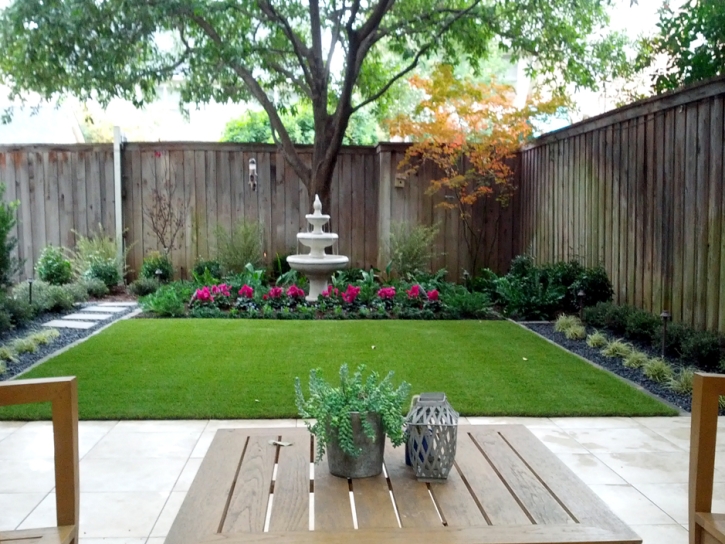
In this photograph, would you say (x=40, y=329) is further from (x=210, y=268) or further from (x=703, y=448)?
(x=703, y=448)

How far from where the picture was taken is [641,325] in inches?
227

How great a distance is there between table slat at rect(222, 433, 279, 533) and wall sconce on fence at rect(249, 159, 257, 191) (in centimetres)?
775

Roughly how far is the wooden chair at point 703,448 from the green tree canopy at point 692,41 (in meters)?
5.21

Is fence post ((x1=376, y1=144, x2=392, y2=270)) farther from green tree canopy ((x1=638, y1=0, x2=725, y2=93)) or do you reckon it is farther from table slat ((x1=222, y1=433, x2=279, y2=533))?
table slat ((x1=222, y1=433, x2=279, y2=533))

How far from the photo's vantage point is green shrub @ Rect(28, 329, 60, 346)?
5840 mm

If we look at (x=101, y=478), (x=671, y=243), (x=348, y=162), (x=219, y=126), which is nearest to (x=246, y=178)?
(x=348, y=162)

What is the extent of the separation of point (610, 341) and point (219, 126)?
18561 mm

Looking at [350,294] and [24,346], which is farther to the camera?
[350,294]

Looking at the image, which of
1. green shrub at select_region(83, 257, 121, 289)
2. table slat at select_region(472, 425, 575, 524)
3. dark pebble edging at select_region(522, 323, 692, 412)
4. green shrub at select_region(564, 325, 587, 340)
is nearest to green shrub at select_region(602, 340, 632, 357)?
dark pebble edging at select_region(522, 323, 692, 412)

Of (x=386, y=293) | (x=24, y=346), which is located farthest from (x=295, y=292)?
(x=24, y=346)

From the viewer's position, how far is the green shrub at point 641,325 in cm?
571

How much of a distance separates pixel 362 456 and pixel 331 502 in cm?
17

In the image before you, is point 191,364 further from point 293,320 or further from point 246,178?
point 246,178

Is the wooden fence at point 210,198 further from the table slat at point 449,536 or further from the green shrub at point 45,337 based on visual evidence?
the table slat at point 449,536
